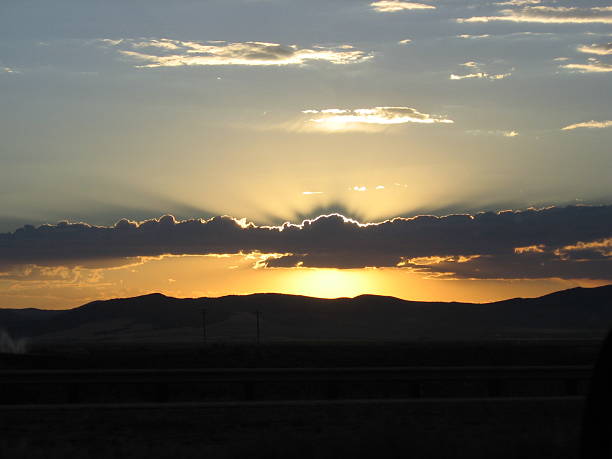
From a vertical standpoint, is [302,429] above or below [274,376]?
below

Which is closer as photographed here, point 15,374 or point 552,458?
point 552,458

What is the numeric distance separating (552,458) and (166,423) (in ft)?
23.7

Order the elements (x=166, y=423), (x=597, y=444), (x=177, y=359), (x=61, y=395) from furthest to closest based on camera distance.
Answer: (x=177, y=359)
(x=61, y=395)
(x=166, y=423)
(x=597, y=444)

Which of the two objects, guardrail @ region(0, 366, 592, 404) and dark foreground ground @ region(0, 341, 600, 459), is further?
guardrail @ region(0, 366, 592, 404)

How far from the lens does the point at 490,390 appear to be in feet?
69.6

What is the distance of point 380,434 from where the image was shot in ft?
40.1

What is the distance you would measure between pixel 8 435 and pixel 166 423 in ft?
9.07

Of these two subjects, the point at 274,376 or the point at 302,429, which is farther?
the point at 274,376

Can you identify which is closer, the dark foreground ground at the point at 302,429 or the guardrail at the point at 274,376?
the dark foreground ground at the point at 302,429

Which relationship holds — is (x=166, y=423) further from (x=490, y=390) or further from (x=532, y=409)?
(x=490, y=390)

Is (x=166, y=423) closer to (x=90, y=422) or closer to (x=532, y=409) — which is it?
(x=90, y=422)

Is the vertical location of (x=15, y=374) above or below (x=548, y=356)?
above

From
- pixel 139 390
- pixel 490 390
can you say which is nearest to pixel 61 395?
pixel 139 390

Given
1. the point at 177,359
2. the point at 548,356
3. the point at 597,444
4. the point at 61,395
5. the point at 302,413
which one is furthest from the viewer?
the point at 548,356
